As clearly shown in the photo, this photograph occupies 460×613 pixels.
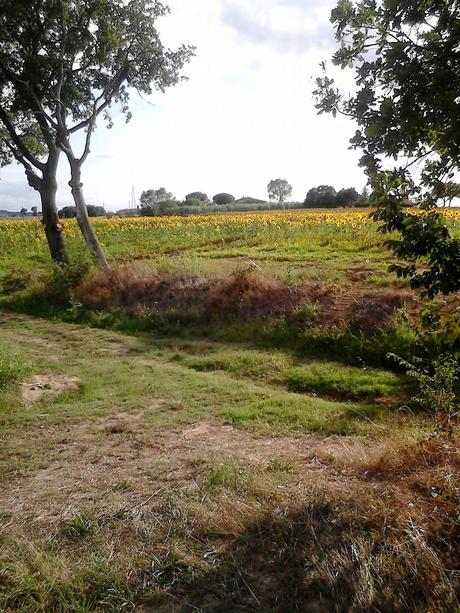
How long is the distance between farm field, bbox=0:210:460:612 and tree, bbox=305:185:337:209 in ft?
128

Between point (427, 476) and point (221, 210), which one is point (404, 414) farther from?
point (221, 210)

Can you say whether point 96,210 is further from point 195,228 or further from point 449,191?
point 449,191

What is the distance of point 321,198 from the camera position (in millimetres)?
52188

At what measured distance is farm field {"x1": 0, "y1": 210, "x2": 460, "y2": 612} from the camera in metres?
2.85

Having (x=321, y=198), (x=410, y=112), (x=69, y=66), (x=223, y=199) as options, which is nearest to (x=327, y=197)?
(x=321, y=198)

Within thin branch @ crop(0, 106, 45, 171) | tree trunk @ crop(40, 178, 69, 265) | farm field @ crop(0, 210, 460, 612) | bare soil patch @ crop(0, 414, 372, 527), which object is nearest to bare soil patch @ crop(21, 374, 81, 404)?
farm field @ crop(0, 210, 460, 612)

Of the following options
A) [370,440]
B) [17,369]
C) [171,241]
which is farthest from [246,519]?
[171,241]

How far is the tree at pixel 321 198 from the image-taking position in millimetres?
50466

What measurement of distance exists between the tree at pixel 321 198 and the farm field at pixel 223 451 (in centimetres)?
3907

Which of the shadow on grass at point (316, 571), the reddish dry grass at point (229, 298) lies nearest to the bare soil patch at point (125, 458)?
the shadow on grass at point (316, 571)

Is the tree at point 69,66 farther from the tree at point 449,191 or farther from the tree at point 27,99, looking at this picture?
the tree at point 449,191

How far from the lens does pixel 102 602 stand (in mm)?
2791

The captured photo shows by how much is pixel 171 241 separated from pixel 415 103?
19.9 meters

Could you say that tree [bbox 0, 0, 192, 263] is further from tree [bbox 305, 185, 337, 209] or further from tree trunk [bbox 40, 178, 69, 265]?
tree [bbox 305, 185, 337, 209]
